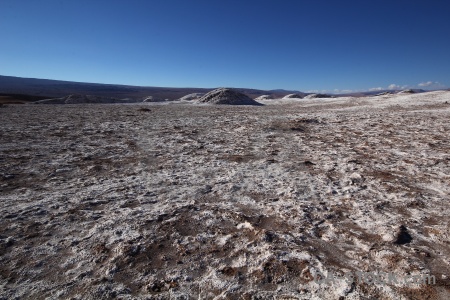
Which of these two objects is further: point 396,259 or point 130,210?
point 130,210

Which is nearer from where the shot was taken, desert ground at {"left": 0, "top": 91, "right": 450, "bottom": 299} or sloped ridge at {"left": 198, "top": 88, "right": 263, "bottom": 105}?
desert ground at {"left": 0, "top": 91, "right": 450, "bottom": 299}

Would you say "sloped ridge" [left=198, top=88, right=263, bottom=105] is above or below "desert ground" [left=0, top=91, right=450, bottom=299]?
above

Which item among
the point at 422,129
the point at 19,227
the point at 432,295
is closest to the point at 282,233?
the point at 432,295

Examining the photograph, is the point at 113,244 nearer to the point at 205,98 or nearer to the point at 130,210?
the point at 130,210

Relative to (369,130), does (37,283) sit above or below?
below

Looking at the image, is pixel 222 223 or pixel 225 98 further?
pixel 225 98

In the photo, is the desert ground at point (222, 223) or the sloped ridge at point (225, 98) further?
the sloped ridge at point (225, 98)

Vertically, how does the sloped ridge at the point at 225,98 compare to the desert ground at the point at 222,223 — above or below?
above

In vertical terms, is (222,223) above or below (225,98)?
below
